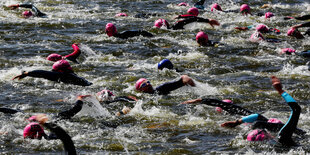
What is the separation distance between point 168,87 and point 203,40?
6.48 meters

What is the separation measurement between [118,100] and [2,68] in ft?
18.3

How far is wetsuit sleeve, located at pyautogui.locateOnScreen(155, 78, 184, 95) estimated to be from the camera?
481 inches

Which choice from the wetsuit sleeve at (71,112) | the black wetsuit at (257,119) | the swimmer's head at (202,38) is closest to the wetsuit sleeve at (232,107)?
the black wetsuit at (257,119)

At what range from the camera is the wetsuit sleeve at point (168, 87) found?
40.1ft

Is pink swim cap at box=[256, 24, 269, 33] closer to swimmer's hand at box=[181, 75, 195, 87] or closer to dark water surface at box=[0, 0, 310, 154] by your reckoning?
dark water surface at box=[0, 0, 310, 154]

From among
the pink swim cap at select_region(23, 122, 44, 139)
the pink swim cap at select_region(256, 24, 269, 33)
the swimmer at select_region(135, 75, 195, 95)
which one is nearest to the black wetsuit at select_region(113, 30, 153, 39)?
the pink swim cap at select_region(256, 24, 269, 33)

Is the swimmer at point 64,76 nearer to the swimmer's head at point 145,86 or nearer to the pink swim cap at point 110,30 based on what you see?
the swimmer's head at point 145,86

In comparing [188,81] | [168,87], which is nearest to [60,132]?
[188,81]

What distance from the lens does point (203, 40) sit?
1870 centimetres

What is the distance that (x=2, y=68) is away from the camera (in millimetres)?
16234

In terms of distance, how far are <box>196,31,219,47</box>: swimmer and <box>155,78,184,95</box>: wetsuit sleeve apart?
19.9 feet

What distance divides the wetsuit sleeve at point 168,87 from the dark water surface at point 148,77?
0.25 m

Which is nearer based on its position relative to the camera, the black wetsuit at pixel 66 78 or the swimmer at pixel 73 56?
the black wetsuit at pixel 66 78

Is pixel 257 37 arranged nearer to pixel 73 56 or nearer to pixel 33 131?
pixel 73 56
